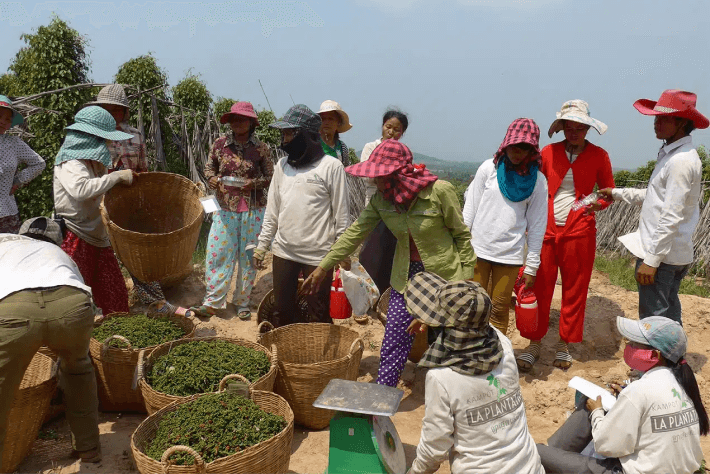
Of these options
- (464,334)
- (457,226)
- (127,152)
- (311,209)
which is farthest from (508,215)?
(127,152)

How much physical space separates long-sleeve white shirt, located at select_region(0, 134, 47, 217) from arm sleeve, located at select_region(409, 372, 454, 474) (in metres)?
3.38

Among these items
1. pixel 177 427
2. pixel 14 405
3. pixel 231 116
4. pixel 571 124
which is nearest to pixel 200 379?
pixel 177 427

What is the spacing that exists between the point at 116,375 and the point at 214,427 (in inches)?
45.0

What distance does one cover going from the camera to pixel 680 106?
3373mm

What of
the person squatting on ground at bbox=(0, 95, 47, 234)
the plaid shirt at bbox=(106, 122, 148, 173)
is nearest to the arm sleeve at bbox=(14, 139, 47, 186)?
the person squatting on ground at bbox=(0, 95, 47, 234)

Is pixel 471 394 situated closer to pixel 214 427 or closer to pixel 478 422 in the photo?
pixel 478 422

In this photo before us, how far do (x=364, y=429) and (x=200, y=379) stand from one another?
3.64 ft

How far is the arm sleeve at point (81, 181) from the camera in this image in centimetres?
370

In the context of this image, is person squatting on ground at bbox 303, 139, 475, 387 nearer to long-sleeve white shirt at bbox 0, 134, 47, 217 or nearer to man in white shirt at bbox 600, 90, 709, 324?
man in white shirt at bbox 600, 90, 709, 324

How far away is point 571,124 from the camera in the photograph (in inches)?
152

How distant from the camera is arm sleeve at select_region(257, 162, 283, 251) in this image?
399cm

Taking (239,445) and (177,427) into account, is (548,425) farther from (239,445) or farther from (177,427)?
(177,427)

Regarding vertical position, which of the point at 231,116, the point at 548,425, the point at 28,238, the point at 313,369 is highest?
the point at 231,116

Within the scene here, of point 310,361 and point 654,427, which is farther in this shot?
point 310,361
